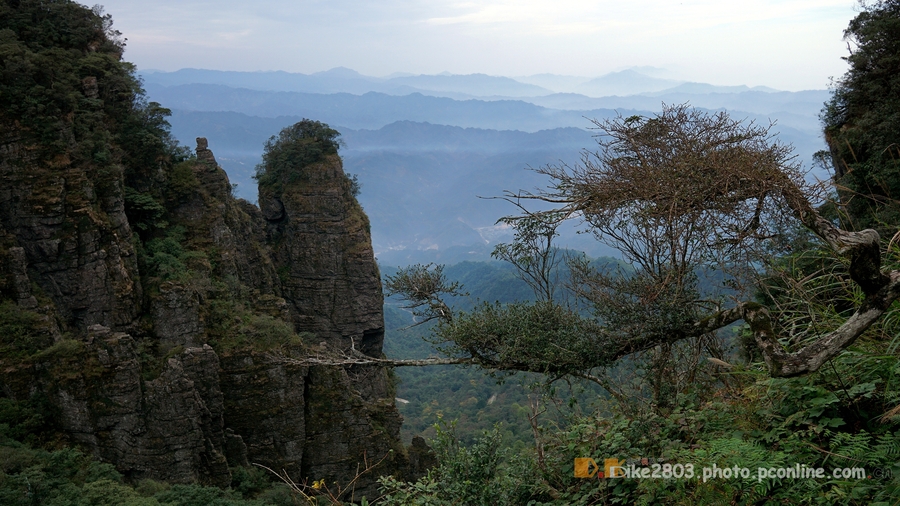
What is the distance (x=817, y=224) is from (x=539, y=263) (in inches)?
159

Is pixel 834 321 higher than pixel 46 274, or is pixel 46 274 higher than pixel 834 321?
pixel 834 321

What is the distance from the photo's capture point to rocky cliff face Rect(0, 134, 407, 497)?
13.2 metres

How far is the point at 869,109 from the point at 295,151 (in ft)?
73.7

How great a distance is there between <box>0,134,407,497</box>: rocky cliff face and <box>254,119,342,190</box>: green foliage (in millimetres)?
5529

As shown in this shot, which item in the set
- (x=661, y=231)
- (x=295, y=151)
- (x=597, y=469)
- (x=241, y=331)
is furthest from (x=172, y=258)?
(x=597, y=469)

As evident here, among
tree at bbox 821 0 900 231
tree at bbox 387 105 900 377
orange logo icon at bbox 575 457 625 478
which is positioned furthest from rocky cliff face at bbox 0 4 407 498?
tree at bbox 821 0 900 231

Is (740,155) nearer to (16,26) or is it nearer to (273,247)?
(16,26)

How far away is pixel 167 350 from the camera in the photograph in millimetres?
15844

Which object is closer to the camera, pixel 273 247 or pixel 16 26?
pixel 16 26

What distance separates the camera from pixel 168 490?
1234 centimetres

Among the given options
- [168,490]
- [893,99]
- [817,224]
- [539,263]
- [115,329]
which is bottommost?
[168,490]

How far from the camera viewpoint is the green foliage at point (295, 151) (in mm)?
26750

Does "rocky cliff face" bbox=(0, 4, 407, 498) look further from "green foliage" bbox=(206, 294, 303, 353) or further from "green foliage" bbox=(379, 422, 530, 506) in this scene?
"green foliage" bbox=(379, 422, 530, 506)

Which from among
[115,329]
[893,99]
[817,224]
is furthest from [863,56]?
[115,329]
